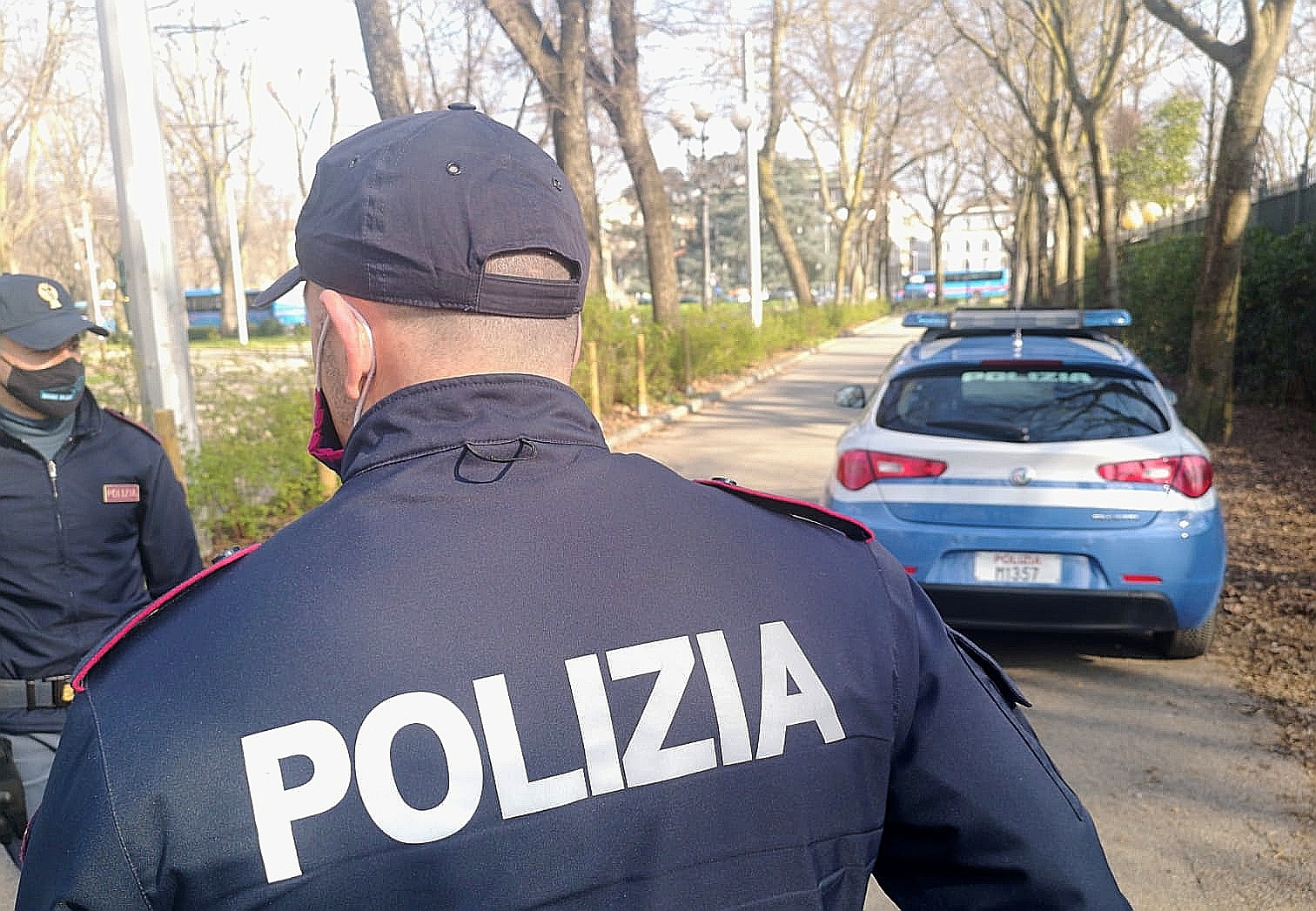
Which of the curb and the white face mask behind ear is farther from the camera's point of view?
the curb

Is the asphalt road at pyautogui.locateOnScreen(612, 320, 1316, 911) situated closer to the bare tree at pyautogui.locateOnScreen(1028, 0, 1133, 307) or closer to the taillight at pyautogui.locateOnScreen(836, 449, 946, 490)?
the taillight at pyautogui.locateOnScreen(836, 449, 946, 490)

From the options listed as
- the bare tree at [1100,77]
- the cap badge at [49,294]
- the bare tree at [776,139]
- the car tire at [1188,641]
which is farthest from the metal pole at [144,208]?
the bare tree at [776,139]

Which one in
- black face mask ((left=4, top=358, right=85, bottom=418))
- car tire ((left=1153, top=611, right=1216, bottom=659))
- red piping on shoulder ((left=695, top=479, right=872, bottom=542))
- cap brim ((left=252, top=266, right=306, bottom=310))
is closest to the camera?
red piping on shoulder ((left=695, top=479, right=872, bottom=542))

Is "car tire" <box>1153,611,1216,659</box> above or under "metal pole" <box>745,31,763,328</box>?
under

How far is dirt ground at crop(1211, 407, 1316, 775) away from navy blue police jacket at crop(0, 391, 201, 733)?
164 inches

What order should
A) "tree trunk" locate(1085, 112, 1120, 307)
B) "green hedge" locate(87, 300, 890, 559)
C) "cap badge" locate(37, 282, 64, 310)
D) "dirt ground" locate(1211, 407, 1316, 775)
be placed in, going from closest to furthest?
1. "cap badge" locate(37, 282, 64, 310)
2. "dirt ground" locate(1211, 407, 1316, 775)
3. "green hedge" locate(87, 300, 890, 559)
4. "tree trunk" locate(1085, 112, 1120, 307)

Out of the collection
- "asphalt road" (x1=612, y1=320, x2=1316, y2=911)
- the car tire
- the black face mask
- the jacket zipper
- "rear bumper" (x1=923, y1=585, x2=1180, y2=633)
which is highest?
the black face mask

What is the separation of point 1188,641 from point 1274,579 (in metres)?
1.64

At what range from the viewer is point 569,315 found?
1.37 meters

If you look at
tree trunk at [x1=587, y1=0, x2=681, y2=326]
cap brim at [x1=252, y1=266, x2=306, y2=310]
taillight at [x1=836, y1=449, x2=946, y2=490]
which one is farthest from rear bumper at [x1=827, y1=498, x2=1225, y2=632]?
tree trunk at [x1=587, y1=0, x2=681, y2=326]

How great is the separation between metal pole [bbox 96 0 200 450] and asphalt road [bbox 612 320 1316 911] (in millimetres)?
4926

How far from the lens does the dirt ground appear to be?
514cm

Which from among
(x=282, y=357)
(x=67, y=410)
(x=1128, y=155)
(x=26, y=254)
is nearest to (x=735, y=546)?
(x=67, y=410)

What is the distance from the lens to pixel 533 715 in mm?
1118
